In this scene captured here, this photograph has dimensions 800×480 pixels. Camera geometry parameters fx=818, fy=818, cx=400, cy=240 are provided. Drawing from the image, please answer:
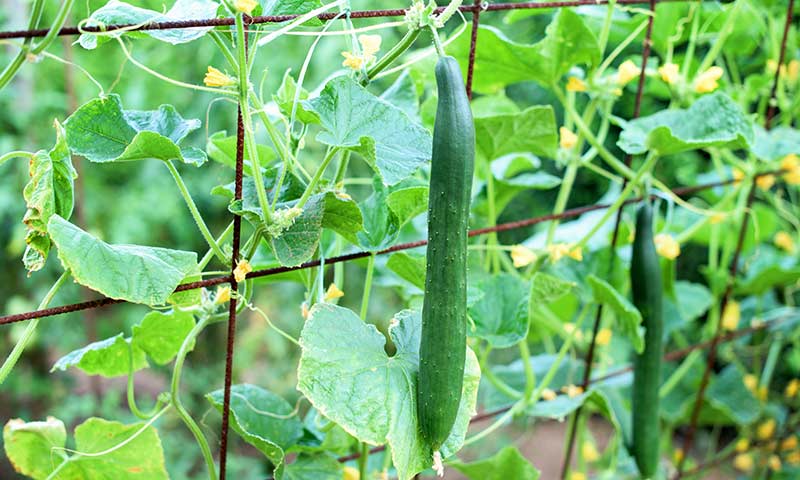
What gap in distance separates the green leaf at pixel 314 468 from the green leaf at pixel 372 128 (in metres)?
0.41

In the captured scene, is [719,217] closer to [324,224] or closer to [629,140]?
[629,140]

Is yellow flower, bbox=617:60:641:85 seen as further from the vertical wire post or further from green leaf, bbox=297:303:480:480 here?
green leaf, bbox=297:303:480:480

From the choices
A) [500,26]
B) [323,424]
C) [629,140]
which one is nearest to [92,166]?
[500,26]

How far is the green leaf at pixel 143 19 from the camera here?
2.49ft

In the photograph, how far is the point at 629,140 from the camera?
110 centimetres

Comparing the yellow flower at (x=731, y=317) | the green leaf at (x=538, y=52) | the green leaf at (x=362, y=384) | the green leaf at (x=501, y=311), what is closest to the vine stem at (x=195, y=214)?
the green leaf at (x=362, y=384)

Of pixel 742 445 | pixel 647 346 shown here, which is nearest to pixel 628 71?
pixel 647 346

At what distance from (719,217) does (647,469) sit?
0.43 m

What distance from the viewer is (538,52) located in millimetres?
1122

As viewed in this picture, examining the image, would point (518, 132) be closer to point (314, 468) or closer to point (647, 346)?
point (647, 346)

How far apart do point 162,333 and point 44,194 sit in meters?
0.29

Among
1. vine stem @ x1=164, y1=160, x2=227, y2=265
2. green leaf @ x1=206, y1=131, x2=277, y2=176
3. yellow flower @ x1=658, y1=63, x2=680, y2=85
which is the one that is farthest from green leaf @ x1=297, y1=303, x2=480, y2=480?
yellow flower @ x1=658, y1=63, x2=680, y2=85

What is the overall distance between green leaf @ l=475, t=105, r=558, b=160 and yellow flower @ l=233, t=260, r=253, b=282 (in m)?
0.37

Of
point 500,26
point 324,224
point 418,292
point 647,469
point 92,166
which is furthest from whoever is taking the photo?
point 92,166
